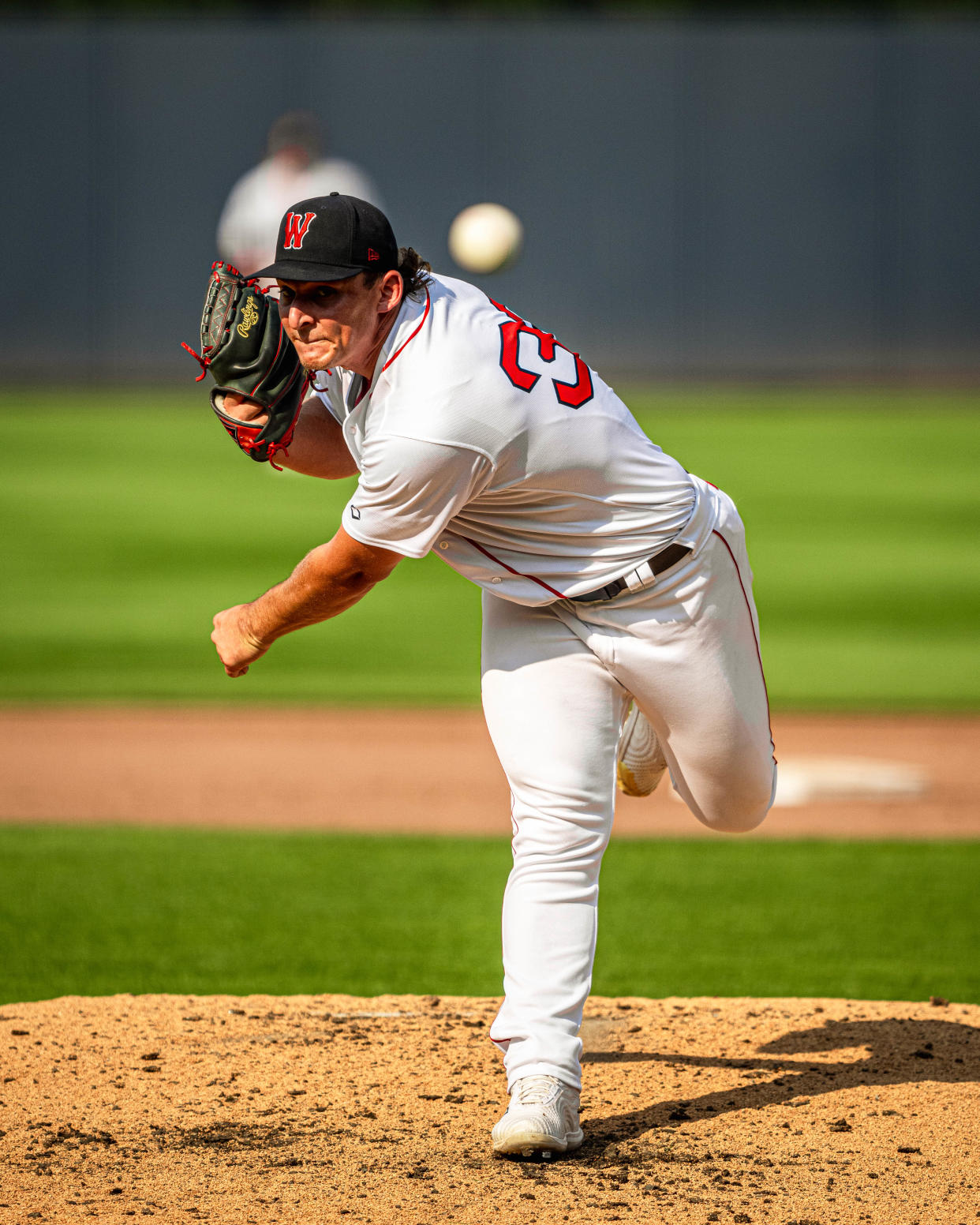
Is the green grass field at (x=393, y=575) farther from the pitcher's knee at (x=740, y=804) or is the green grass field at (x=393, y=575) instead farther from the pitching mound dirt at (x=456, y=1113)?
the pitcher's knee at (x=740, y=804)

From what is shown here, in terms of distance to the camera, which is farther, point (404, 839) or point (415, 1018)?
point (404, 839)

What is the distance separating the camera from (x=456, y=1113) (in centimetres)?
333

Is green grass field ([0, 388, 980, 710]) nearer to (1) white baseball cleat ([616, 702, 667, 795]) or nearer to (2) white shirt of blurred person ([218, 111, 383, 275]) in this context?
(2) white shirt of blurred person ([218, 111, 383, 275])

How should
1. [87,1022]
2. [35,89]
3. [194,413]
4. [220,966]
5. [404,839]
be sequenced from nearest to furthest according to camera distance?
[87,1022] → [220,966] → [404,839] → [194,413] → [35,89]

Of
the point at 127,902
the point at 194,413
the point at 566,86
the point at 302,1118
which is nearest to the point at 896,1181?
the point at 302,1118

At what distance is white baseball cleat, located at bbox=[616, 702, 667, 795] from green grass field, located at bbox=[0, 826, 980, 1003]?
3.53ft

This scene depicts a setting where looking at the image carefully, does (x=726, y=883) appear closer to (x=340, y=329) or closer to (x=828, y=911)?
(x=828, y=911)

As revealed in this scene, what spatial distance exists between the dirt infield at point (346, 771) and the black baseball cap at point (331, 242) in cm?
379

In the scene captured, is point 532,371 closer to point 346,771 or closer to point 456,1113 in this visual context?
point 456,1113

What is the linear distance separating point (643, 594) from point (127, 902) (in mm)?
2871

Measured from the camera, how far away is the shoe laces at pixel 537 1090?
119 inches

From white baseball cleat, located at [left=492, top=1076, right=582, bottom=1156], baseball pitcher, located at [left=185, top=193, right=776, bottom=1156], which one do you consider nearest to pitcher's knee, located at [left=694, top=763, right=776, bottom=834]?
baseball pitcher, located at [left=185, top=193, right=776, bottom=1156]

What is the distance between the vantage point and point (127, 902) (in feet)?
17.6

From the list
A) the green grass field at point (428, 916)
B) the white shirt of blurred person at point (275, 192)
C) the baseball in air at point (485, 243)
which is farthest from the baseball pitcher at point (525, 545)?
the white shirt of blurred person at point (275, 192)
